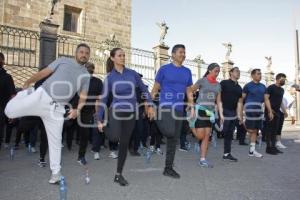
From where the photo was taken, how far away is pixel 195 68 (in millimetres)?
19875

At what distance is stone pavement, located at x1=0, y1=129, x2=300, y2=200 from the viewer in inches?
161

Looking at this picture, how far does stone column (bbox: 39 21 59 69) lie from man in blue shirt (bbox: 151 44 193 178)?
22.9ft

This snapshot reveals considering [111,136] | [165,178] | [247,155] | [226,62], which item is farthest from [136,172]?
[226,62]

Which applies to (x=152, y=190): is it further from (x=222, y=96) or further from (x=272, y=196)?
(x=222, y=96)

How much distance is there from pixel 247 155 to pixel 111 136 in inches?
165

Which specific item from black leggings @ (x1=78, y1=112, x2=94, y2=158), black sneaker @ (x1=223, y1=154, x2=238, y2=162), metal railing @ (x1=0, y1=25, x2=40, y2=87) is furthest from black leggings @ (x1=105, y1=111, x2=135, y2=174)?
metal railing @ (x1=0, y1=25, x2=40, y2=87)

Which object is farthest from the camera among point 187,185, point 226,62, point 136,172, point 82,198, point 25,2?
point 226,62

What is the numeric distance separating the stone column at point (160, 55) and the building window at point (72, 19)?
5843mm

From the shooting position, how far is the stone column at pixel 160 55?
17406mm

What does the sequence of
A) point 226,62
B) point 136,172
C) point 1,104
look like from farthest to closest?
point 226,62 < point 1,104 < point 136,172

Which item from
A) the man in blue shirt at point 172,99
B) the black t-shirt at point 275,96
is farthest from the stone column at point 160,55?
the man in blue shirt at point 172,99

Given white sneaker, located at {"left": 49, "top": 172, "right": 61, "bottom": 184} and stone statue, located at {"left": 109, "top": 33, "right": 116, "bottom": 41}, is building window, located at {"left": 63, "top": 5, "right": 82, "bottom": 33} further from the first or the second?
white sneaker, located at {"left": 49, "top": 172, "right": 61, "bottom": 184}

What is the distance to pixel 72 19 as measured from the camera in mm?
20797

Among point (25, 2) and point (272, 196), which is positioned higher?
point (25, 2)
